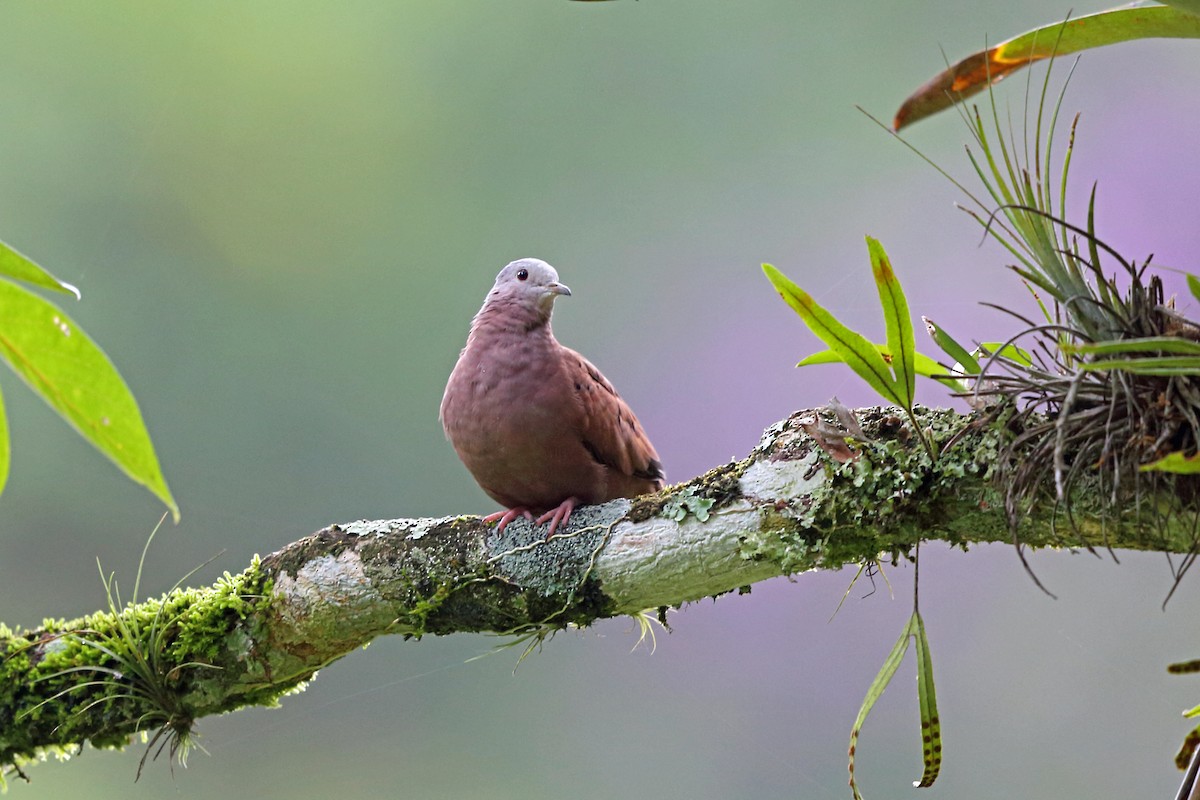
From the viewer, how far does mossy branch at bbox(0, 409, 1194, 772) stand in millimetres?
1685

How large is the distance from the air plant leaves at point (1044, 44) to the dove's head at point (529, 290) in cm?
119

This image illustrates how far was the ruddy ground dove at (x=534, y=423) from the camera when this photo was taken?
244 cm

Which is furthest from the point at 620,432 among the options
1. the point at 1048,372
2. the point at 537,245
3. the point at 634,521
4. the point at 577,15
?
the point at 577,15

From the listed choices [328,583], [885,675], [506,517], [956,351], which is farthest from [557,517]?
[956,351]

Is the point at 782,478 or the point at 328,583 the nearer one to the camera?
the point at 782,478

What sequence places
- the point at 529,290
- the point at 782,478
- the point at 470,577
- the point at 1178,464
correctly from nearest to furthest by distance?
1. the point at 1178,464
2. the point at 782,478
3. the point at 470,577
4. the point at 529,290

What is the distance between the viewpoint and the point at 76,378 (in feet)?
3.42

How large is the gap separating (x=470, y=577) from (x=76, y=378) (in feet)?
3.47

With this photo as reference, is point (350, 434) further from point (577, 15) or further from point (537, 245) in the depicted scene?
point (577, 15)

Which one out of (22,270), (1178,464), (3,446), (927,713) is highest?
(22,270)

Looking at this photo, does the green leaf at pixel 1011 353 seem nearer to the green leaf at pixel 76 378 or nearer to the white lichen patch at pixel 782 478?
the white lichen patch at pixel 782 478

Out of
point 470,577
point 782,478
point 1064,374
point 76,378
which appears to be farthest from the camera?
point 470,577

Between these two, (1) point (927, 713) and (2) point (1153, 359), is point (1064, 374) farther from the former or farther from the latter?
(1) point (927, 713)

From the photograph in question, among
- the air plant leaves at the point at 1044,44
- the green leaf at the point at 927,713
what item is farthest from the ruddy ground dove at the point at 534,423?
the air plant leaves at the point at 1044,44
